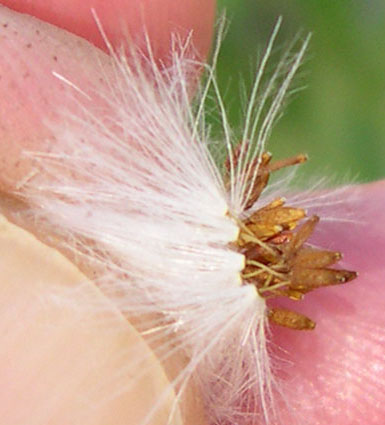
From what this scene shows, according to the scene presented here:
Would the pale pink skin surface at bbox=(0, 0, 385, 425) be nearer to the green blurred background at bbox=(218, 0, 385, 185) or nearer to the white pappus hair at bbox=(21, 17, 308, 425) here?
the white pappus hair at bbox=(21, 17, 308, 425)

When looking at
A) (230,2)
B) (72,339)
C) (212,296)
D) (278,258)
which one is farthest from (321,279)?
(230,2)

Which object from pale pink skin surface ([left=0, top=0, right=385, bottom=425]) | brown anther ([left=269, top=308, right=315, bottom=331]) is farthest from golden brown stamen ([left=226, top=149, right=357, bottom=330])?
pale pink skin surface ([left=0, top=0, right=385, bottom=425])

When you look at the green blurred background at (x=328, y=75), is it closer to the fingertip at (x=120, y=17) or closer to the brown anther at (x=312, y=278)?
the fingertip at (x=120, y=17)

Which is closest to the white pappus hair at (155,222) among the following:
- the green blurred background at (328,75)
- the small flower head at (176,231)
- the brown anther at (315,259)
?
the small flower head at (176,231)

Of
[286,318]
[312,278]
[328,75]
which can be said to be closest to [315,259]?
[312,278]

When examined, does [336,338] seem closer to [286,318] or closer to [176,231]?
[286,318]

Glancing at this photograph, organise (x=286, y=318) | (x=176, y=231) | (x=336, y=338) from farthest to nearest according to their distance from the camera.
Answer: (x=336, y=338)
(x=286, y=318)
(x=176, y=231)
